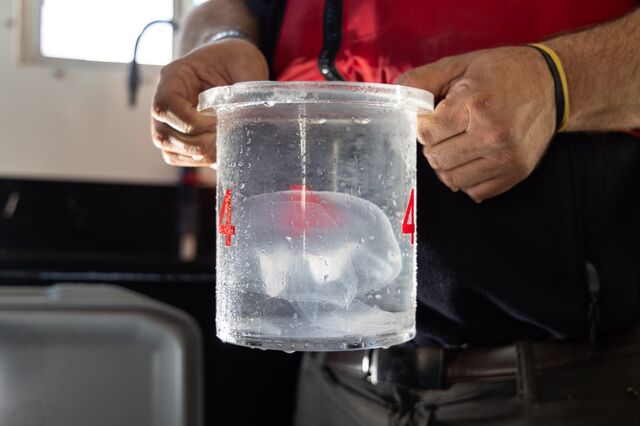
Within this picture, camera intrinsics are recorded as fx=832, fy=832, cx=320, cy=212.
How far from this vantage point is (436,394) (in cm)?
100

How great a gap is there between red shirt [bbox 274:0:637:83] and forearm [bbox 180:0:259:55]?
0.21m

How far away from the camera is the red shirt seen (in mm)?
908

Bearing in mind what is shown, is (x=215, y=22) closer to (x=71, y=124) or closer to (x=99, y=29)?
(x=71, y=124)

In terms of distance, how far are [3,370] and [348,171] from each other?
14.0 inches

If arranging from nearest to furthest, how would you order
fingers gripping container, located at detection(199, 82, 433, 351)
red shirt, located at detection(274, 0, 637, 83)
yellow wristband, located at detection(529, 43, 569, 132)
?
fingers gripping container, located at detection(199, 82, 433, 351) → yellow wristband, located at detection(529, 43, 569, 132) → red shirt, located at detection(274, 0, 637, 83)

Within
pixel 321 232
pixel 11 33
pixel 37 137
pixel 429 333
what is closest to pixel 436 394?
pixel 429 333

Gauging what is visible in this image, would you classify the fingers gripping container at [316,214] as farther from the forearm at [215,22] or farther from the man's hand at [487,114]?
the forearm at [215,22]

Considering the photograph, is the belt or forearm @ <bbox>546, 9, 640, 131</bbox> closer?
forearm @ <bbox>546, 9, 640, 131</bbox>

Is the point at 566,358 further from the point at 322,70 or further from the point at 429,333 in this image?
the point at 322,70

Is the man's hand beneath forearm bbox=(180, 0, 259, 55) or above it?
beneath

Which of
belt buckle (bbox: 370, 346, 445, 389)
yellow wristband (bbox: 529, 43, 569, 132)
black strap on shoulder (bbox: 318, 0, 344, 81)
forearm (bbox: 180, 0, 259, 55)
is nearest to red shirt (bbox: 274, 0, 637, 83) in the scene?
black strap on shoulder (bbox: 318, 0, 344, 81)

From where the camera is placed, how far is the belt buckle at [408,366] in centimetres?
99

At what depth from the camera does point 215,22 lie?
1.14 m

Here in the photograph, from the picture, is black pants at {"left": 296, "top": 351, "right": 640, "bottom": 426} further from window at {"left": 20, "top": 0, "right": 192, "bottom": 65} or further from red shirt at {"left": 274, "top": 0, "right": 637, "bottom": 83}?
window at {"left": 20, "top": 0, "right": 192, "bottom": 65}
